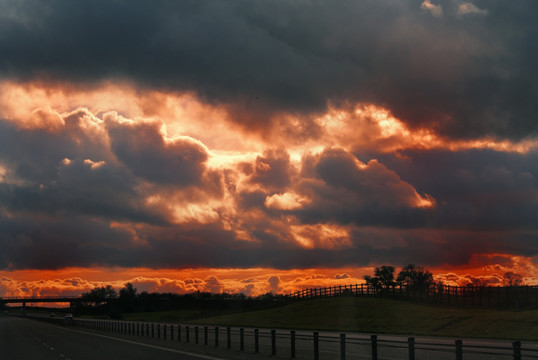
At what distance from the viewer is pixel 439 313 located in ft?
212

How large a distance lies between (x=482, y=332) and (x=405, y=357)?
2325cm

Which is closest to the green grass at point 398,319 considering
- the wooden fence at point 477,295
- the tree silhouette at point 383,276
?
the wooden fence at point 477,295

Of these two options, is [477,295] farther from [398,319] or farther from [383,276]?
[383,276]

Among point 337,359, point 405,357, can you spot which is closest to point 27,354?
point 337,359

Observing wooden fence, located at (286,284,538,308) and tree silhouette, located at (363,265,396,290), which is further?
tree silhouette, located at (363,265,396,290)

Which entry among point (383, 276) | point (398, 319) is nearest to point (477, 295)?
point (398, 319)

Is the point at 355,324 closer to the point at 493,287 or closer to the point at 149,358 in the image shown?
the point at 493,287

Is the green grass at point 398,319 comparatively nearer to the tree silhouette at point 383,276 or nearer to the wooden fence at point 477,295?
the wooden fence at point 477,295

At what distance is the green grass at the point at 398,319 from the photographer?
4984 cm

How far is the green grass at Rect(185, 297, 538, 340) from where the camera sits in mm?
49844

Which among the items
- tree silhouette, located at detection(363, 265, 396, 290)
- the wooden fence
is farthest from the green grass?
tree silhouette, located at detection(363, 265, 396, 290)

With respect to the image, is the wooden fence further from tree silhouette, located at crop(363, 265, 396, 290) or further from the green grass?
tree silhouette, located at crop(363, 265, 396, 290)

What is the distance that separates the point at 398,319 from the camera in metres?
64.5

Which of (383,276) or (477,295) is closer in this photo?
(477,295)
